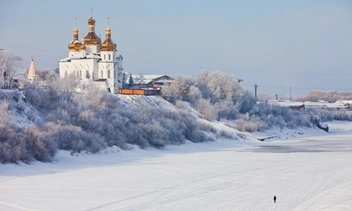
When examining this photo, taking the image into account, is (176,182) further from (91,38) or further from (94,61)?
(91,38)

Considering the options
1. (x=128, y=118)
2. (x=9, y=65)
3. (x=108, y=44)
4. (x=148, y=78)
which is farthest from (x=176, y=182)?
(x=148, y=78)

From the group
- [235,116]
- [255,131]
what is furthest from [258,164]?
[235,116]

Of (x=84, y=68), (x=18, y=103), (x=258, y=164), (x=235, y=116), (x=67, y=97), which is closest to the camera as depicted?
(x=258, y=164)

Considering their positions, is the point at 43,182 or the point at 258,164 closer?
the point at 43,182

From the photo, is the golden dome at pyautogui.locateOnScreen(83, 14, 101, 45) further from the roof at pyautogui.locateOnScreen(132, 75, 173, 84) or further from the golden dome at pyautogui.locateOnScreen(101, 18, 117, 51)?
the roof at pyautogui.locateOnScreen(132, 75, 173, 84)

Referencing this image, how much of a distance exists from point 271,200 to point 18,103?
18681 mm

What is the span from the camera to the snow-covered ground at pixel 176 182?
648 inches

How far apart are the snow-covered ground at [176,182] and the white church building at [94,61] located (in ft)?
102

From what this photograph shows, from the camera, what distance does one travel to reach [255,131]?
50469 mm

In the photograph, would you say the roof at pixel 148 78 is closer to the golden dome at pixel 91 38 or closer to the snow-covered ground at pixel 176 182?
the golden dome at pixel 91 38

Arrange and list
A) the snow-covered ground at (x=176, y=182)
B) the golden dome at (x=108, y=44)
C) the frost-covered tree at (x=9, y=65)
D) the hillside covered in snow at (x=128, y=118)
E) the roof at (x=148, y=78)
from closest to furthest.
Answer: the snow-covered ground at (x=176, y=182), the hillside covered in snow at (x=128, y=118), the frost-covered tree at (x=9, y=65), the golden dome at (x=108, y=44), the roof at (x=148, y=78)

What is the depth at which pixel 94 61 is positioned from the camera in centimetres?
6212

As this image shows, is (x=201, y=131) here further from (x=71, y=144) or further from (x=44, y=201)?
(x=44, y=201)

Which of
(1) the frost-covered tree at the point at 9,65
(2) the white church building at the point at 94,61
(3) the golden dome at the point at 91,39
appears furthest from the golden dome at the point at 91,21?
(1) the frost-covered tree at the point at 9,65
